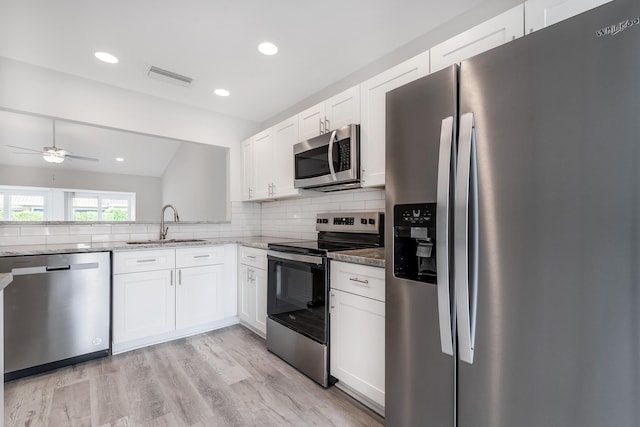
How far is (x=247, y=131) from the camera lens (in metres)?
3.93

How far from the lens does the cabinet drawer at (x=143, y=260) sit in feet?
8.34

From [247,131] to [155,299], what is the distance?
2.29 m

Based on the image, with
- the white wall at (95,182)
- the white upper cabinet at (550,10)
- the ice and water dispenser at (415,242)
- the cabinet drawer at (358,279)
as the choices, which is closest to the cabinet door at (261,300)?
the cabinet drawer at (358,279)

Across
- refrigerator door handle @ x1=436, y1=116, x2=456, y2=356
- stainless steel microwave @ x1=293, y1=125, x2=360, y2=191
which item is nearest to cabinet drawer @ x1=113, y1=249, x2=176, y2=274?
stainless steel microwave @ x1=293, y1=125, x2=360, y2=191

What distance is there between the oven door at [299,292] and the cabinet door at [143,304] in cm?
100

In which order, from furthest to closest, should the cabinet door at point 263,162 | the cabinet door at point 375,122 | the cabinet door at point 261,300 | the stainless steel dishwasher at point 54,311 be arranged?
the cabinet door at point 263,162, the cabinet door at point 261,300, the stainless steel dishwasher at point 54,311, the cabinet door at point 375,122

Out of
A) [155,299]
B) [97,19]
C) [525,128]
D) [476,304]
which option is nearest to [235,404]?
[155,299]

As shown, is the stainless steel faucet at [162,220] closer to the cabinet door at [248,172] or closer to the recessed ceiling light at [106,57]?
the cabinet door at [248,172]

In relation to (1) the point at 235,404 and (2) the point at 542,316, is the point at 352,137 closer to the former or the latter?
(2) the point at 542,316

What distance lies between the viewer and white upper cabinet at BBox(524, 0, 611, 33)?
4.05 feet

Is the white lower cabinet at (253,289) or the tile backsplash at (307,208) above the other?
the tile backsplash at (307,208)

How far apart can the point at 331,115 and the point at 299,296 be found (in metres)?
1.47

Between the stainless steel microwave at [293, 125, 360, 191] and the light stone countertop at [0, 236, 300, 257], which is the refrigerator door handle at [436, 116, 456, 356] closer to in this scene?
the stainless steel microwave at [293, 125, 360, 191]

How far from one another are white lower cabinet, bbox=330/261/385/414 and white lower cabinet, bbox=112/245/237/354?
162 centimetres
